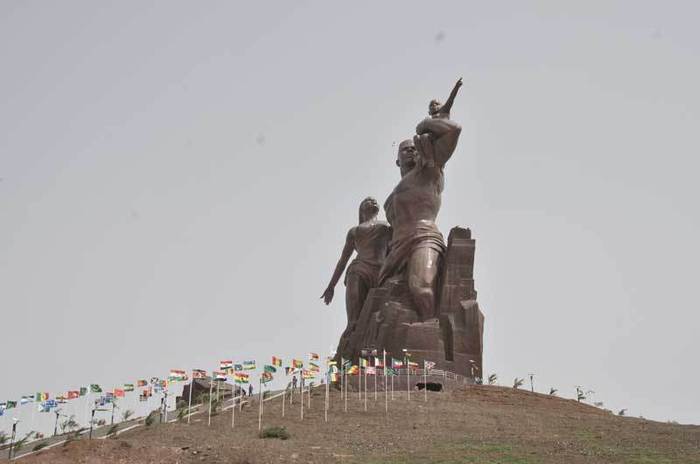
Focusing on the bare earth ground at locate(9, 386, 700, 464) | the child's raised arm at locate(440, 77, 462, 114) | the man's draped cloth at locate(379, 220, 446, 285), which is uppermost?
the child's raised arm at locate(440, 77, 462, 114)

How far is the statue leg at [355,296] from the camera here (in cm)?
3366

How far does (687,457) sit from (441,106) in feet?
56.4

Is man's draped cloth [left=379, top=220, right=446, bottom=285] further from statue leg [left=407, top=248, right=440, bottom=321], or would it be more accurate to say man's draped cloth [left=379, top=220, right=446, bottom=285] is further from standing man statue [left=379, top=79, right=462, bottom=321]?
statue leg [left=407, top=248, right=440, bottom=321]

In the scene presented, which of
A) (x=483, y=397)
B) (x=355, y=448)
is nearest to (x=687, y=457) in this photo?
(x=355, y=448)

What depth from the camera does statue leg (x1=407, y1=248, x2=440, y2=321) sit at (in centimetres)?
2945

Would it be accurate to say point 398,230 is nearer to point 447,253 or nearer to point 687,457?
point 447,253

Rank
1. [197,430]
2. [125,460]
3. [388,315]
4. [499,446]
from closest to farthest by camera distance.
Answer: [125,460], [499,446], [197,430], [388,315]

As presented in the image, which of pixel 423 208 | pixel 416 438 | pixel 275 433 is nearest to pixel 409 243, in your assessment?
pixel 423 208

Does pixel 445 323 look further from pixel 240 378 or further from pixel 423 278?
pixel 240 378

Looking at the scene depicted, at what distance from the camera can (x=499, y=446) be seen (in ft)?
56.9

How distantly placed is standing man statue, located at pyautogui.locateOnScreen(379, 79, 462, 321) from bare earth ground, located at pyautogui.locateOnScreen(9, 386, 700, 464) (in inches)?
226

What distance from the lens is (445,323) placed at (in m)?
28.9

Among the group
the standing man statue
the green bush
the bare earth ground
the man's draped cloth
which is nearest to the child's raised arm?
the standing man statue

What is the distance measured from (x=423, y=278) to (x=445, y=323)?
1.73 meters
